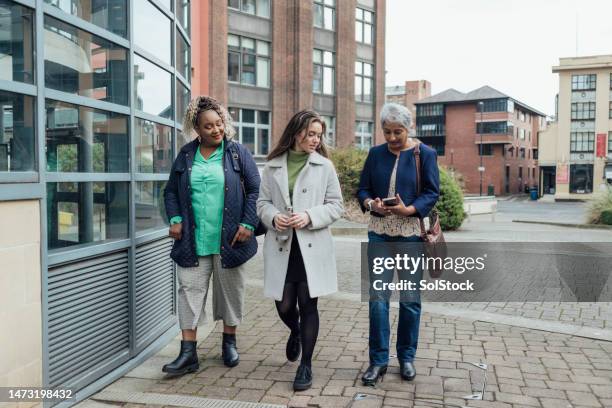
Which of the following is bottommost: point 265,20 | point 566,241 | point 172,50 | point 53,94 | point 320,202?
point 566,241

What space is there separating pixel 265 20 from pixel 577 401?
97.2 feet

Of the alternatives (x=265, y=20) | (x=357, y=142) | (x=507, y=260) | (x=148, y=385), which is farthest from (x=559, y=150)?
(x=148, y=385)

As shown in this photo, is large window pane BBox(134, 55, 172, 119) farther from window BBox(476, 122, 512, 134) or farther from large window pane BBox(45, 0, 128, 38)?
window BBox(476, 122, 512, 134)

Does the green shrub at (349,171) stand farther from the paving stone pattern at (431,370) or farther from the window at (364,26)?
the paving stone pattern at (431,370)

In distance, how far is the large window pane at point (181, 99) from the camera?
5922 millimetres

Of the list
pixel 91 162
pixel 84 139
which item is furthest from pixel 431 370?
pixel 84 139

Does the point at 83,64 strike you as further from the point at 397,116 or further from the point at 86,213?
the point at 397,116

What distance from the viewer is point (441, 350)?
4949 mm

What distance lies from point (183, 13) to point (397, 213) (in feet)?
11.5

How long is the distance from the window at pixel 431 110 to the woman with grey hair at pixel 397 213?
72.5 metres

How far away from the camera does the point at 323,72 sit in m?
34.1

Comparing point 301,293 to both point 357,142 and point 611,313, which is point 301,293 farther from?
point 357,142

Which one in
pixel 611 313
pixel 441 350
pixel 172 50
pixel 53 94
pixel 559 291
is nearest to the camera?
pixel 53 94

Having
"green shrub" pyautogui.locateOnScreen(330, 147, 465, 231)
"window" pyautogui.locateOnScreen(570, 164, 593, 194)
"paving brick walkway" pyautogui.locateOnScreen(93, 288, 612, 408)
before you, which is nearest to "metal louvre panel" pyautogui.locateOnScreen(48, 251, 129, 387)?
"paving brick walkway" pyautogui.locateOnScreen(93, 288, 612, 408)
